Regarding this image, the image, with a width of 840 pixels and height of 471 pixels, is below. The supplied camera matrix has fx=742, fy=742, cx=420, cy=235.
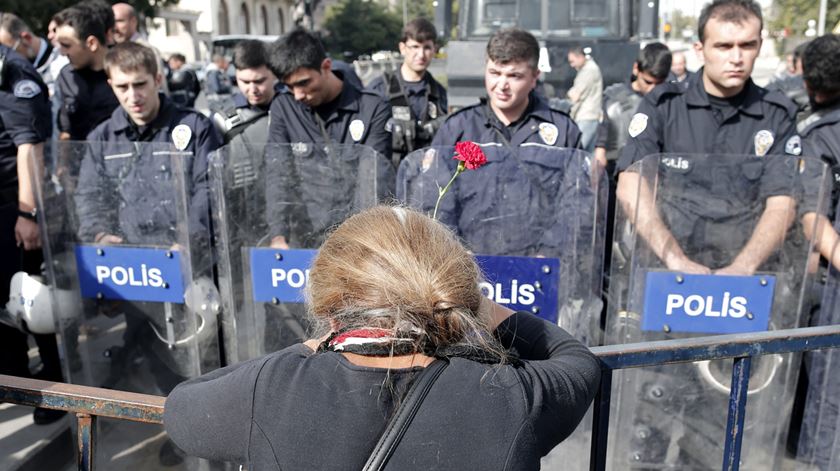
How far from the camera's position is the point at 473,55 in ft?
22.0

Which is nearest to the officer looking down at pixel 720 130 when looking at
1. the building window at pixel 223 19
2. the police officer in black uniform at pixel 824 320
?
the police officer in black uniform at pixel 824 320

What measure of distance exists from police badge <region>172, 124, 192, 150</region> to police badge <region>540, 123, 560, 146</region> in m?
1.49

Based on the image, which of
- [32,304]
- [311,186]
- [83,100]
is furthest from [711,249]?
[83,100]

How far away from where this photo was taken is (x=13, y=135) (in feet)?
11.0

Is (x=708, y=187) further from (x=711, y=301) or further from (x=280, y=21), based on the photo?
(x=280, y=21)

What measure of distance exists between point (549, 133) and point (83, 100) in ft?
8.60

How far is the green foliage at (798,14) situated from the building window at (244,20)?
3490 cm

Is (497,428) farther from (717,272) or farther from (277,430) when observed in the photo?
(717,272)

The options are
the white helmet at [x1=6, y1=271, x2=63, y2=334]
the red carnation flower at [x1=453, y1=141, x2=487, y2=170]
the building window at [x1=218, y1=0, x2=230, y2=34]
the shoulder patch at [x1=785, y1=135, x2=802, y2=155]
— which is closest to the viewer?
the red carnation flower at [x1=453, y1=141, x2=487, y2=170]

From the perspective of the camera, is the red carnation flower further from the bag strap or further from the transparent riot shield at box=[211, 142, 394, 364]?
the bag strap

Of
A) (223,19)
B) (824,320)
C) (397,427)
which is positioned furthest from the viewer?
(223,19)

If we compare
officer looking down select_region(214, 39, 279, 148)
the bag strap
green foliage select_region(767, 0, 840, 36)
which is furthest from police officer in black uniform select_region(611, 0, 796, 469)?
green foliage select_region(767, 0, 840, 36)

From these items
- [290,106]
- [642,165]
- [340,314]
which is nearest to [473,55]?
[290,106]

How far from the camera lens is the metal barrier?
160 cm
